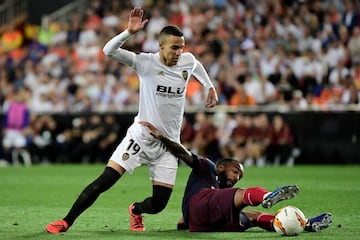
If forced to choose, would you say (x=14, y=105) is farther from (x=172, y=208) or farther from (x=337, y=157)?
(x=172, y=208)

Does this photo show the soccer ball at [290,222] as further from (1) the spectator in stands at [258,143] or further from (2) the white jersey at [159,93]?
(1) the spectator in stands at [258,143]

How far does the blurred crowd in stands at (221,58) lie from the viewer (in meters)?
22.7

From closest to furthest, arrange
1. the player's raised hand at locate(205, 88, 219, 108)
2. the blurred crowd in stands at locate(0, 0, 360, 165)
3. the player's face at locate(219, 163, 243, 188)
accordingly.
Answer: the player's face at locate(219, 163, 243, 188) → the player's raised hand at locate(205, 88, 219, 108) → the blurred crowd in stands at locate(0, 0, 360, 165)

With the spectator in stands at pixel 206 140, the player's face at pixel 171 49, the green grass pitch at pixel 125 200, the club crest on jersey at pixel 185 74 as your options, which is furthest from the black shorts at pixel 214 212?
the spectator in stands at pixel 206 140

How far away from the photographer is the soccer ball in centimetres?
870

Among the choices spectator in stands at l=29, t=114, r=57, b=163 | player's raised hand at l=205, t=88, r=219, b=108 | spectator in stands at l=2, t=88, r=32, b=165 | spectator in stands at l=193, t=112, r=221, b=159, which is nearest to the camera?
player's raised hand at l=205, t=88, r=219, b=108

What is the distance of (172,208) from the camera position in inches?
485

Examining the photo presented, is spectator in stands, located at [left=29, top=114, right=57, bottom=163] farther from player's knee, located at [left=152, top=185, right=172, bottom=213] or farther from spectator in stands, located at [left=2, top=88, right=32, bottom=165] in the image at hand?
player's knee, located at [left=152, top=185, right=172, bottom=213]

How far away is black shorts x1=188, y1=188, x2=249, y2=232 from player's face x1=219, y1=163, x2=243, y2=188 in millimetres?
376

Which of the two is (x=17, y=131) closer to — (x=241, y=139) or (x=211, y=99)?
(x=241, y=139)

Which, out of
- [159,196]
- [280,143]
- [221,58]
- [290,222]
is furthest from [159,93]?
[221,58]

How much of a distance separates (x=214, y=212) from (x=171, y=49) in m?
1.79

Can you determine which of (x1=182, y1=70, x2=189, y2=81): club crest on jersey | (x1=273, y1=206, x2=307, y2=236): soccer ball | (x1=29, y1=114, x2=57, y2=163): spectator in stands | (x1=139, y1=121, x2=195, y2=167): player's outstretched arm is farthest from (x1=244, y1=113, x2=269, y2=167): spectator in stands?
(x1=273, y1=206, x2=307, y2=236): soccer ball

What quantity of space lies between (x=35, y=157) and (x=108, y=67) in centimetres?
370
